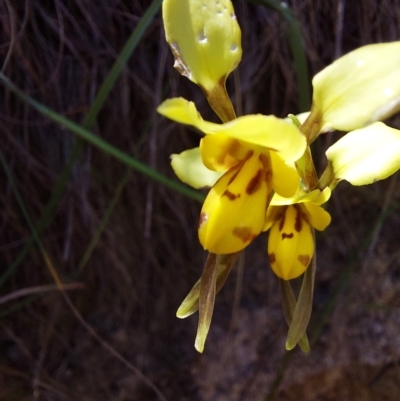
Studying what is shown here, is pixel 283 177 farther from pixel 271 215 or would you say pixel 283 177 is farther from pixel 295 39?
pixel 295 39

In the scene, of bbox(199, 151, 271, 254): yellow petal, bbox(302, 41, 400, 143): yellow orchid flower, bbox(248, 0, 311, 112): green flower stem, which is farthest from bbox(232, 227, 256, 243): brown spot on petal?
bbox(248, 0, 311, 112): green flower stem

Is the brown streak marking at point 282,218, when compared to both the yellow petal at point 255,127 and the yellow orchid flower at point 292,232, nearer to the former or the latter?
the yellow orchid flower at point 292,232

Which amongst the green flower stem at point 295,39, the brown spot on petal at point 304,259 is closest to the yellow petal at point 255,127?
the brown spot on petal at point 304,259

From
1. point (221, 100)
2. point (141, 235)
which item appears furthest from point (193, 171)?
point (141, 235)

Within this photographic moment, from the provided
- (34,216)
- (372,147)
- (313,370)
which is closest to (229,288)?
(313,370)

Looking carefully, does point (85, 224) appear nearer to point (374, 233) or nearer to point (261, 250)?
point (261, 250)
